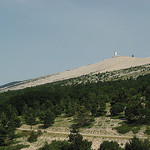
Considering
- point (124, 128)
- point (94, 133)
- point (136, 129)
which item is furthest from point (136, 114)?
point (94, 133)

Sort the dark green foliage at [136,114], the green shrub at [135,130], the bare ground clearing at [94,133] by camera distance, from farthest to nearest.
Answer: the dark green foliage at [136,114] → the green shrub at [135,130] → the bare ground clearing at [94,133]

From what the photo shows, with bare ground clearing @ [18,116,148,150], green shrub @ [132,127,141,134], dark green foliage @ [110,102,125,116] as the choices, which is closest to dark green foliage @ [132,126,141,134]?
green shrub @ [132,127,141,134]

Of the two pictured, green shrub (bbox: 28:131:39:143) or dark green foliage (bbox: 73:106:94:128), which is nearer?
green shrub (bbox: 28:131:39:143)

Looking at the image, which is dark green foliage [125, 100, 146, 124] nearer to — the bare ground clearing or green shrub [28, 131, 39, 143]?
the bare ground clearing

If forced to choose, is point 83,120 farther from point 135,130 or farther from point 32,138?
point 135,130

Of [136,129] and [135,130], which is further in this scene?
[136,129]

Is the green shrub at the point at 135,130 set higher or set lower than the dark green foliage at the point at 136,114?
lower

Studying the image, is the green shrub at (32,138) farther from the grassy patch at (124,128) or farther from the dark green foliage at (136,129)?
the dark green foliage at (136,129)

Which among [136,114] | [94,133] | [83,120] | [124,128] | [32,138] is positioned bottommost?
[94,133]

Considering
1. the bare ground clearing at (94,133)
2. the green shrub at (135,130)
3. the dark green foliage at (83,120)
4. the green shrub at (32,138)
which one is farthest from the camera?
the dark green foliage at (83,120)

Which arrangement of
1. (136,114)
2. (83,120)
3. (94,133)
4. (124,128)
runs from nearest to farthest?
1. (124,128)
2. (94,133)
3. (136,114)
4. (83,120)

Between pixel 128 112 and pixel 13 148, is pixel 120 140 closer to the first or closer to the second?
pixel 128 112

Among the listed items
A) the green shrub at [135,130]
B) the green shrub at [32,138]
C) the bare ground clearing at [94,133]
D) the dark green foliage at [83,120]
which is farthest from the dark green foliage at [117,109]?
the green shrub at [32,138]

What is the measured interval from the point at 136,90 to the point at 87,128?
1382 inches
